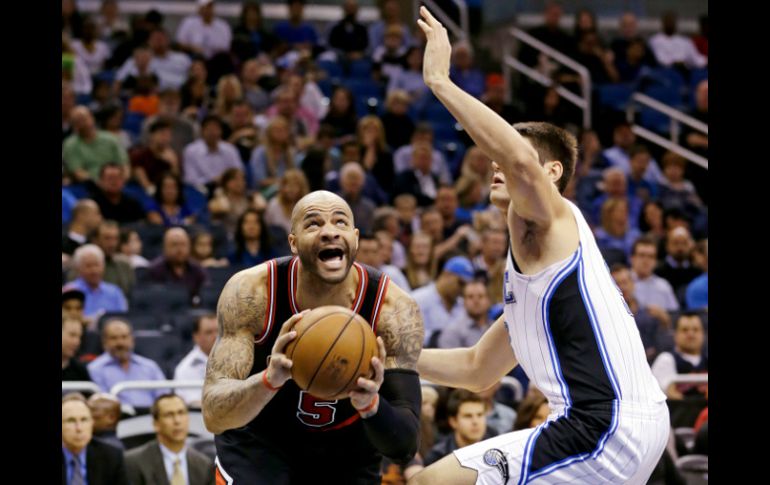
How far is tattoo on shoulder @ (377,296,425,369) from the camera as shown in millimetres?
→ 5109

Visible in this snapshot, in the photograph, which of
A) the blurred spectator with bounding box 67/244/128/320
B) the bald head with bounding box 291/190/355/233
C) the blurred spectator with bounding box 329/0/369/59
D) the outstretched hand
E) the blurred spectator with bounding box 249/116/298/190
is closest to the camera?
the outstretched hand

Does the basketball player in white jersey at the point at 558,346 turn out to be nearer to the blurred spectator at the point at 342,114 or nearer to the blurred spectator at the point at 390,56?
the blurred spectator at the point at 342,114

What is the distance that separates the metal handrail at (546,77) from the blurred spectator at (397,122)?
8.00 ft

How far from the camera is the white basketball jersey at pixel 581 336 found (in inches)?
185

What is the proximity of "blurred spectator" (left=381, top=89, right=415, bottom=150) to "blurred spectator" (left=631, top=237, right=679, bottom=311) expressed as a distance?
140 inches

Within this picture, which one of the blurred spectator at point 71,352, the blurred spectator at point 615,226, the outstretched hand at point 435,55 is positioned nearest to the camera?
the outstretched hand at point 435,55

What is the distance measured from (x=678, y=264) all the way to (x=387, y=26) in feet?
20.8

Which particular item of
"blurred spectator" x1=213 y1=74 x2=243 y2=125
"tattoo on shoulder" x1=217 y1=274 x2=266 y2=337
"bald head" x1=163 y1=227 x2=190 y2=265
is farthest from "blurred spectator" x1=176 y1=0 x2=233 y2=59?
"tattoo on shoulder" x1=217 y1=274 x2=266 y2=337

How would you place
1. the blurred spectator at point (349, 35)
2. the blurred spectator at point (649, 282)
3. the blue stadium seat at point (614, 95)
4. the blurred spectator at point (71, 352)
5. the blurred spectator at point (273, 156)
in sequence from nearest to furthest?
the blurred spectator at point (71, 352) → the blurred spectator at point (649, 282) → the blurred spectator at point (273, 156) → the blurred spectator at point (349, 35) → the blue stadium seat at point (614, 95)

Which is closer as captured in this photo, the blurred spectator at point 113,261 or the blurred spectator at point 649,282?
the blurred spectator at point 113,261

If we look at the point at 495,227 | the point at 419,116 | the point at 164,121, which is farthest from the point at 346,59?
the point at 495,227

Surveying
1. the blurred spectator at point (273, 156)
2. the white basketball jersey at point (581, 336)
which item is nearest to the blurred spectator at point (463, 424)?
the white basketball jersey at point (581, 336)

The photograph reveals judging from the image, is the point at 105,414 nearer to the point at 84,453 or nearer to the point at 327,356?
the point at 84,453

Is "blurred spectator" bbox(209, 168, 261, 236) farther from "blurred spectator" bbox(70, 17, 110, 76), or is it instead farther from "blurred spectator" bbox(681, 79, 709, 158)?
"blurred spectator" bbox(681, 79, 709, 158)
